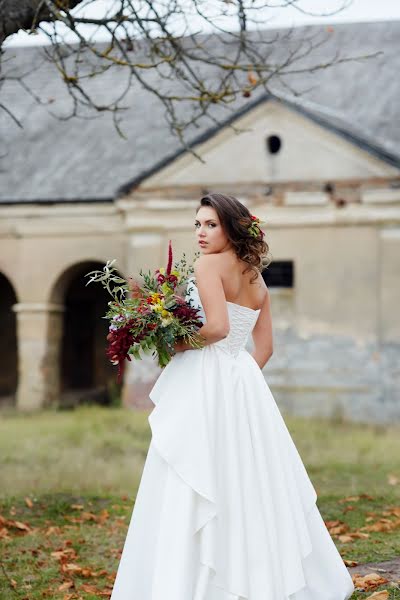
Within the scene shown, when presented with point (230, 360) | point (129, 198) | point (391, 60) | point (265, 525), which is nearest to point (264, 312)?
point (230, 360)

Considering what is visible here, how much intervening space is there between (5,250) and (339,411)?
729cm

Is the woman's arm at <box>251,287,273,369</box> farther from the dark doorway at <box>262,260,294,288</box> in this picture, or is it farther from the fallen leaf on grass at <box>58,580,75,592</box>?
the dark doorway at <box>262,260,294,288</box>

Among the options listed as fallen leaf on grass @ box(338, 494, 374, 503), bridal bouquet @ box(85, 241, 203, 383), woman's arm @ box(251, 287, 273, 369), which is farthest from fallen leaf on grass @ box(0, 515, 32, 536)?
bridal bouquet @ box(85, 241, 203, 383)

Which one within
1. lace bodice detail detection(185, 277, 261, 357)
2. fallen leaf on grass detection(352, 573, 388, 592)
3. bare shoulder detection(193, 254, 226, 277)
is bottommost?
fallen leaf on grass detection(352, 573, 388, 592)

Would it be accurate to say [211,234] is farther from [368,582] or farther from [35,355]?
[35,355]

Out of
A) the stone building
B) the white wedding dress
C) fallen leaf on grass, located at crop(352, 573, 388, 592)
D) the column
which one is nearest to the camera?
the white wedding dress

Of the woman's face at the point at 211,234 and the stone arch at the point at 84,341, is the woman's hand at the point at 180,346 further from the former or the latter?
the stone arch at the point at 84,341

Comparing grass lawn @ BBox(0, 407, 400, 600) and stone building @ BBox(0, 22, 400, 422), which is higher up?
stone building @ BBox(0, 22, 400, 422)

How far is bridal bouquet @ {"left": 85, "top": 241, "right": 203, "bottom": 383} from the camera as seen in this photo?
4.57 meters

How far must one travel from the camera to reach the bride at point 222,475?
4.45m

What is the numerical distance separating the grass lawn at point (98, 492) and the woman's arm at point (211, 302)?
6.30ft

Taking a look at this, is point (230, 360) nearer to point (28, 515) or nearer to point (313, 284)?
point (28, 515)

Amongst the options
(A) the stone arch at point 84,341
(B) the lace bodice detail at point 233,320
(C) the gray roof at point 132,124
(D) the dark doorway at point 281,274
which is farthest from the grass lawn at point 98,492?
(A) the stone arch at point 84,341

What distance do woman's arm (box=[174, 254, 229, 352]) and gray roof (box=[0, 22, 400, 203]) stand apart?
1187 cm
